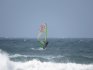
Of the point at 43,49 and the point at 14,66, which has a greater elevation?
the point at 14,66

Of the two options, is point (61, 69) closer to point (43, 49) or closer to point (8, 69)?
point (8, 69)

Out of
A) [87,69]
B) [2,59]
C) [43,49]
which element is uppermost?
[2,59]

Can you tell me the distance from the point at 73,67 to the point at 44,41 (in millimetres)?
23712

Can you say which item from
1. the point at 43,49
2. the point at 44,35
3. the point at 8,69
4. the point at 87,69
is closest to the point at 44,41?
the point at 44,35

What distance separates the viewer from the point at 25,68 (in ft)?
83.4

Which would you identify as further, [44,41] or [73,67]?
[44,41]

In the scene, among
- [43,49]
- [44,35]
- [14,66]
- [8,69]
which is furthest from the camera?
[43,49]

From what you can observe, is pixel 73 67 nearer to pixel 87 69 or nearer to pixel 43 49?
pixel 87 69

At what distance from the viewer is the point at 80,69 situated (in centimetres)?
2923

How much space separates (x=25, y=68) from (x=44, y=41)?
88.8 ft

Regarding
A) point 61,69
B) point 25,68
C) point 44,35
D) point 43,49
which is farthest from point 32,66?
point 43,49

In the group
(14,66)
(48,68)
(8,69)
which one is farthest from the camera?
(48,68)

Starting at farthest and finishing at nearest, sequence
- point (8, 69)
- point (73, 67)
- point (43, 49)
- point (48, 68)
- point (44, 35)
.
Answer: point (43, 49) → point (44, 35) → point (73, 67) → point (48, 68) → point (8, 69)

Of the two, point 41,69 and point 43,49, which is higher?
point 41,69
